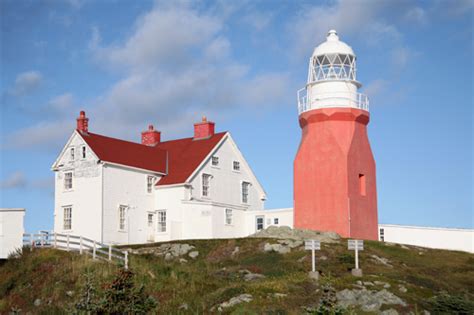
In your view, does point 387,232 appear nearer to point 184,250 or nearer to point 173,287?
point 184,250

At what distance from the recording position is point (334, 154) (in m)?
38.5

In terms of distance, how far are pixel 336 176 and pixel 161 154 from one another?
12.1 m

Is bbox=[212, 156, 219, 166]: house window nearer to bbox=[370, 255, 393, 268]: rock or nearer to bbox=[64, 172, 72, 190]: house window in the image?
bbox=[64, 172, 72, 190]: house window

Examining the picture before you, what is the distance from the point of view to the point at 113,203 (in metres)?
40.3

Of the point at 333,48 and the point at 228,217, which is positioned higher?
the point at 333,48

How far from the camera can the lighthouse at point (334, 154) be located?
3803 centimetres

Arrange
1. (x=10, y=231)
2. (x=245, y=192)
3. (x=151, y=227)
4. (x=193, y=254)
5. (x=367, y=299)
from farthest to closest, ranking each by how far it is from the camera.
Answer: (x=245, y=192) < (x=151, y=227) < (x=10, y=231) < (x=193, y=254) < (x=367, y=299)

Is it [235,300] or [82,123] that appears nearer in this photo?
[235,300]

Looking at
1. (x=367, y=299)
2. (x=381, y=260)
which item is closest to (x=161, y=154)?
(x=381, y=260)

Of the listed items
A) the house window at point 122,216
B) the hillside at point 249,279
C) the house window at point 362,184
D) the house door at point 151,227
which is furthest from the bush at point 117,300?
the house door at point 151,227

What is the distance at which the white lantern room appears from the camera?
38.7 m

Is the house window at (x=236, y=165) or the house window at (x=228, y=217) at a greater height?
the house window at (x=236, y=165)

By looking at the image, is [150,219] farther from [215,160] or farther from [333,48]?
[333,48]

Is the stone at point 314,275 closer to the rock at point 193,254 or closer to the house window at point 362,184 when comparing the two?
the rock at point 193,254
